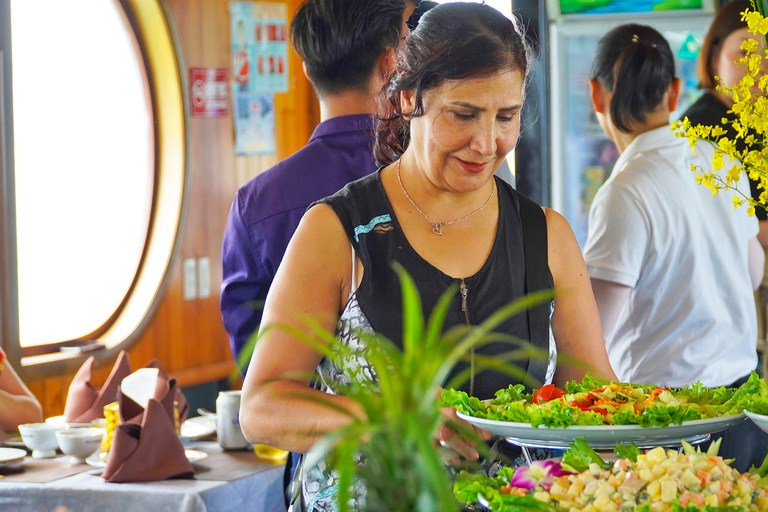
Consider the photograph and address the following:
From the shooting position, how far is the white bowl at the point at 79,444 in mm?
1973

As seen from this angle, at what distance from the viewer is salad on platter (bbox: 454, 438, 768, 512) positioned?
34.6 inches

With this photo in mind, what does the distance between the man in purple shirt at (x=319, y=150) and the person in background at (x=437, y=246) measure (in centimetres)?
39

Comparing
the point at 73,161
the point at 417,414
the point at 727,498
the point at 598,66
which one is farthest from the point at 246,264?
the point at 73,161

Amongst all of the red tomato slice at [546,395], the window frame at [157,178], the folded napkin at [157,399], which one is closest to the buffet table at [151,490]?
the folded napkin at [157,399]

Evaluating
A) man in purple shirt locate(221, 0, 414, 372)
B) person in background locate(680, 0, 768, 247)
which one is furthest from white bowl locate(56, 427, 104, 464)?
person in background locate(680, 0, 768, 247)

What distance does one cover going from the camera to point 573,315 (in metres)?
1.48

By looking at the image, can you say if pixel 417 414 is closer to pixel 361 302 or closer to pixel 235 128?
pixel 361 302

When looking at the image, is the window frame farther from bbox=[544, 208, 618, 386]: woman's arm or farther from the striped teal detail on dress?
bbox=[544, 208, 618, 386]: woman's arm

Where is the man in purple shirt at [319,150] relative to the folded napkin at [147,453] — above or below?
above

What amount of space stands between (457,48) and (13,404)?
169 cm

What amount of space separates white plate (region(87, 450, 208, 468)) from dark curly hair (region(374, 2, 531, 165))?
1.00m

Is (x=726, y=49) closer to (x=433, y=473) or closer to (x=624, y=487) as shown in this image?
(x=624, y=487)

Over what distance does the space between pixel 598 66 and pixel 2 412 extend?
6.04ft

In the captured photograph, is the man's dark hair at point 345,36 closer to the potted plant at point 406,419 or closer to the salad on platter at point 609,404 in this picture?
the salad on platter at point 609,404
